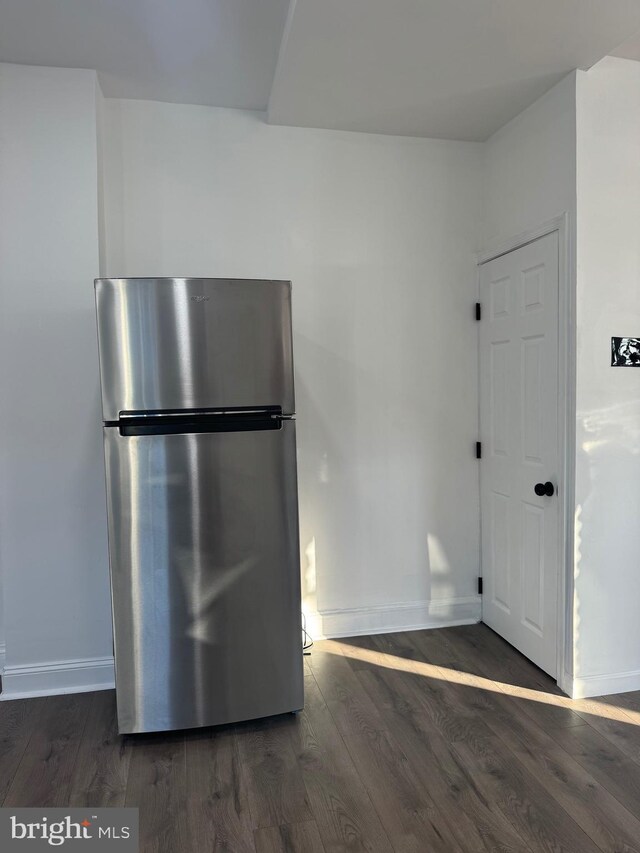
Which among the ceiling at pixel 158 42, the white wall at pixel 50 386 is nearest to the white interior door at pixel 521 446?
the ceiling at pixel 158 42

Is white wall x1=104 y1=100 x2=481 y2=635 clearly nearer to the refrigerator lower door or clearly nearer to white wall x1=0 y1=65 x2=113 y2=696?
white wall x1=0 y1=65 x2=113 y2=696

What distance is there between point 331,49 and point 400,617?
2688 mm

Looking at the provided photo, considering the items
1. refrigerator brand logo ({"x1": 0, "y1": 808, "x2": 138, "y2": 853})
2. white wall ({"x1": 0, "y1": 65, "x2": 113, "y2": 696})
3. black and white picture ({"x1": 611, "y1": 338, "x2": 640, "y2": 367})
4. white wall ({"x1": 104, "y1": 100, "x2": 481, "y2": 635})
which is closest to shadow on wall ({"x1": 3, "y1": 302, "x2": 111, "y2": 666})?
white wall ({"x1": 0, "y1": 65, "x2": 113, "y2": 696})

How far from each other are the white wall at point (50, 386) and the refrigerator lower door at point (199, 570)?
0.56 meters


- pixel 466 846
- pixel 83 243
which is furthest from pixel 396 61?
pixel 466 846

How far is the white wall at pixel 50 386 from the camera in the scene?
251 centimetres

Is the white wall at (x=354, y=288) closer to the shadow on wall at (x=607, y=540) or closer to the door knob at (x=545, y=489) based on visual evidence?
the door knob at (x=545, y=489)

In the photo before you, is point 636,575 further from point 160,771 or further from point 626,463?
point 160,771

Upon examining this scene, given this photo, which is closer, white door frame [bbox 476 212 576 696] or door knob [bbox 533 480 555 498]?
white door frame [bbox 476 212 576 696]

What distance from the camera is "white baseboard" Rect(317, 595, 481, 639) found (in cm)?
308

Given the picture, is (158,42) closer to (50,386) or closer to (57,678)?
(50,386)

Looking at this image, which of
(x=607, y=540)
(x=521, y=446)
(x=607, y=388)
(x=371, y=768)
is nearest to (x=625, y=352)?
(x=607, y=388)

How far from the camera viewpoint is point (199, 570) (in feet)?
7.14

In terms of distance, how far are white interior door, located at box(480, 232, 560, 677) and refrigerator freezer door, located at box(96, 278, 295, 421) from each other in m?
1.24
